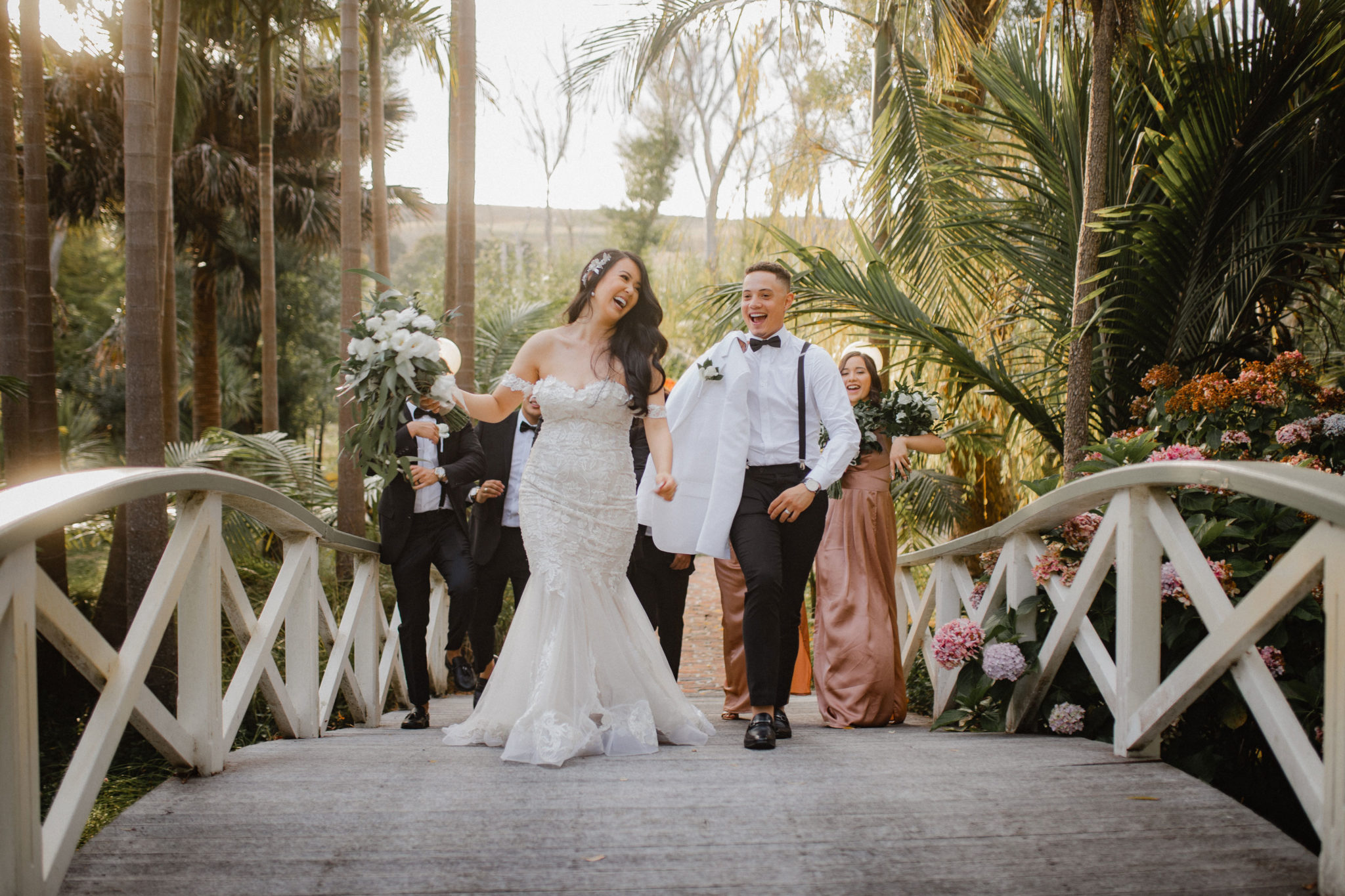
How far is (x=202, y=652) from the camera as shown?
10.4 feet

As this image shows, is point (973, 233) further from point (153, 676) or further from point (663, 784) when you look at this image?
point (153, 676)

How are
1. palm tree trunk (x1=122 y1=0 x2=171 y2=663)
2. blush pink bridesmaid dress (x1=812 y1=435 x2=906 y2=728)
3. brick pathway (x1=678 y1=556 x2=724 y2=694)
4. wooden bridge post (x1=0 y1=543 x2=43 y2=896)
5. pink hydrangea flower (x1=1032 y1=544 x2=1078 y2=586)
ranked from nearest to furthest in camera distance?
Result: 1. wooden bridge post (x1=0 y1=543 x2=43 y2=896)
2. pink hydrangea flower (x1=1032 y1=544 x2=1078 y2=586)
3. blush pink bridesmaid dress (x1=812 y1=435 x2=906 y2=728)
4. palm tree trunk (x1=122 y1=0 x2=171 y2=663)
5. brick pathway (x1=678 y1=556 x2=724 y2=694)

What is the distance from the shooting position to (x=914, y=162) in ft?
26.1

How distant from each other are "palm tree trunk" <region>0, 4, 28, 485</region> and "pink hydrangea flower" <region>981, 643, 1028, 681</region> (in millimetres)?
7009

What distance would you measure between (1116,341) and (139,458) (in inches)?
252

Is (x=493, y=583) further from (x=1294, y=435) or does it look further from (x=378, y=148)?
(x=378, y=148)

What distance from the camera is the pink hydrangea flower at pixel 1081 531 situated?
161 inches

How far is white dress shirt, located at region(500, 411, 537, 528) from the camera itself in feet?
19.3

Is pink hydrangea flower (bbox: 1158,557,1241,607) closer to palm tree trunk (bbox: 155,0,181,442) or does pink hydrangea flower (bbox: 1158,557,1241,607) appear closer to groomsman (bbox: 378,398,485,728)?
groomsman (bbox: 378,398,485,728)

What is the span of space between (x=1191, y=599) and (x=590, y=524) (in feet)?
7.45

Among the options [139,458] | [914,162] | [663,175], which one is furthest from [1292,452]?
[663,175]

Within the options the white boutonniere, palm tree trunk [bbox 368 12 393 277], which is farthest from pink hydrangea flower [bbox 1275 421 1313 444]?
palm tree trunk [bbox 368 12 393 277]

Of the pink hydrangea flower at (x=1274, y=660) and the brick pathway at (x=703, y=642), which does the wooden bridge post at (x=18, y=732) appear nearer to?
the pink hydrangea flower at (x=1274, y=660)

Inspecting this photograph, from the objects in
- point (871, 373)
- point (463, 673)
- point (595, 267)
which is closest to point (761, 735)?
point (595, 267)
